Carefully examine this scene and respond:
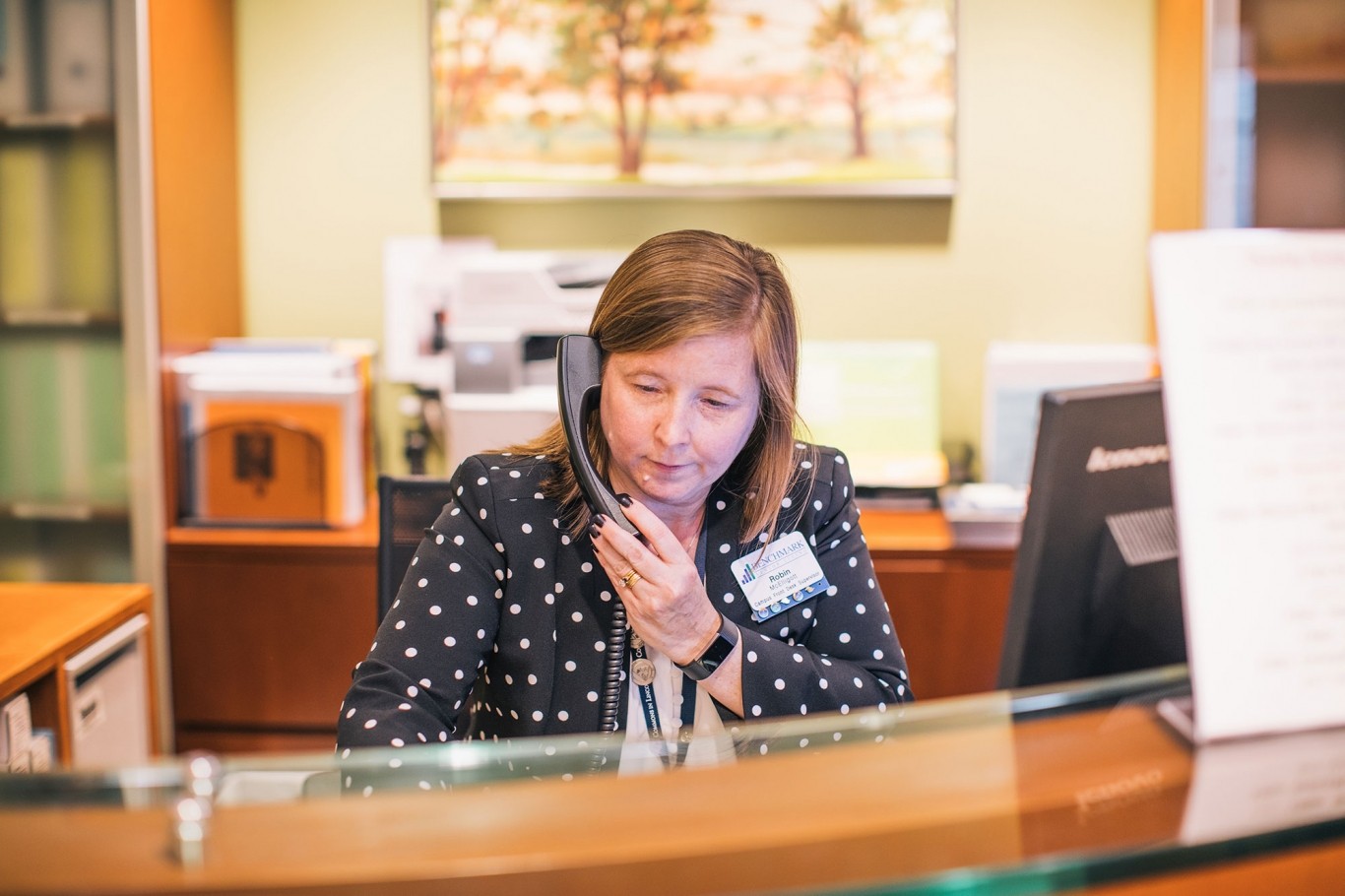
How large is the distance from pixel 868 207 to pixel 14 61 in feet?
7.15

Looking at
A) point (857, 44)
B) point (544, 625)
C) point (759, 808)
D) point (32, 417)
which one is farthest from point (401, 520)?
point (857, 44)

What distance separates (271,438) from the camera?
3100mm

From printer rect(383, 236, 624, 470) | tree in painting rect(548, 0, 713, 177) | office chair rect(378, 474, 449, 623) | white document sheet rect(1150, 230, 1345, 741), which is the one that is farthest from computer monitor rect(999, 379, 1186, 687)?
tree in painting rect(548, 0, 713, 177)

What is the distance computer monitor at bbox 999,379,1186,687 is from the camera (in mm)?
935

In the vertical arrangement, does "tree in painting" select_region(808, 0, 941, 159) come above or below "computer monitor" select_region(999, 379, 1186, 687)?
above

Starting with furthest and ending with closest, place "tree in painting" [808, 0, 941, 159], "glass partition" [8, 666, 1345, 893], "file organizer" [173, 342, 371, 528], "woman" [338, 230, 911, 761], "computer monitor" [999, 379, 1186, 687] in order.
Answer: "tree in painting" [808, 0, 941, 159], "file organizer" [173, 342, 371, 528], "woman" [338, 230, 911, 761], "computer monitor" [999, 379, 1186, 687], "glass partition" [8, 666, 1345, 893]

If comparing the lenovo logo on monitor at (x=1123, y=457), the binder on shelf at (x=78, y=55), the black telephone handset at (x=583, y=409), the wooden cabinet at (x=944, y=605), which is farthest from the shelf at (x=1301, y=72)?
the binder on shelf at (x=78, y=55)

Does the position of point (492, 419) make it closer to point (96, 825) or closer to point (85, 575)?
point (85, 575)

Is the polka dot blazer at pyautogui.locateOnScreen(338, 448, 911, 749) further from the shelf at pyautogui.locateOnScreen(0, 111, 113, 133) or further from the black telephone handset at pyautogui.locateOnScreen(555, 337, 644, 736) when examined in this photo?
the shelf at pyautogui.locateOnScreen(0, 111, 113, 133)

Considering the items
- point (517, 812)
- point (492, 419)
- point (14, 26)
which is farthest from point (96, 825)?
point (14, 26)

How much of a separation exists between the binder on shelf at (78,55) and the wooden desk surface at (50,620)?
121cm

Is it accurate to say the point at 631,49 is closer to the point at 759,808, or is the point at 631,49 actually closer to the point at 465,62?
the point at 465,62

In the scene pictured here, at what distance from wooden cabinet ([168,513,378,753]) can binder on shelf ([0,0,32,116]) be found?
1.11m

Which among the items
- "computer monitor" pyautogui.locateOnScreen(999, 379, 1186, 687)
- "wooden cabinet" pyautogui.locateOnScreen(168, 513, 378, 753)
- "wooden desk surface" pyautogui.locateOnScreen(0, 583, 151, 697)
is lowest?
"wooden cabinet" pyautogui.locateOnScreen(168, 513, 378, 753)
